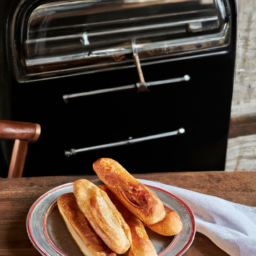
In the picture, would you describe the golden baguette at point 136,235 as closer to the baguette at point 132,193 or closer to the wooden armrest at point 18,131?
the baguette at point 132,193

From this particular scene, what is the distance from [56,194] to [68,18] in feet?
3.01

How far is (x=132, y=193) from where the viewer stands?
2.11 ft

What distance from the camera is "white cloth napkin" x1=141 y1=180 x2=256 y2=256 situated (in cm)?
63

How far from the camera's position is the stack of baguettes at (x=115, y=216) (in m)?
0.55


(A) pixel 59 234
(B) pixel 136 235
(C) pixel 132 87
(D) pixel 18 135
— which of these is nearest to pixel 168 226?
(B) pixel 136 235

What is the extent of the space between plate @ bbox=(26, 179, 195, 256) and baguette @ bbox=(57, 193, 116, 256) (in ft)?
0.06

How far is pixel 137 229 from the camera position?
0.60 metres

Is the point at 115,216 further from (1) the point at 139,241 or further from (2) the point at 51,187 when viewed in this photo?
(2) the point at 51,187

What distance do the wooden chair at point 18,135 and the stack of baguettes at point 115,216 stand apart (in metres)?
0.38

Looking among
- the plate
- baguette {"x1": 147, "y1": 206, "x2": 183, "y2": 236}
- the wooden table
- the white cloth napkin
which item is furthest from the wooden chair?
baguette {"x1": 147, "y1": 206, "x2": 183, "y2": 236}

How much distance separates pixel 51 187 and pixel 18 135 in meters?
0.23

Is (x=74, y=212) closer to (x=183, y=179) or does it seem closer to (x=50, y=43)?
(x=183, y=179)

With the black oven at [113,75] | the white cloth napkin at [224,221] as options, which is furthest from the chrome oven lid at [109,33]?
the white cloth napkin at [224,221]

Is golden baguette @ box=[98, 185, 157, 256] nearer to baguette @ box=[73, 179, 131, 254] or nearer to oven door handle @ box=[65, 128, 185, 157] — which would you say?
baguette @ box=[73, 179, 131, 254]
